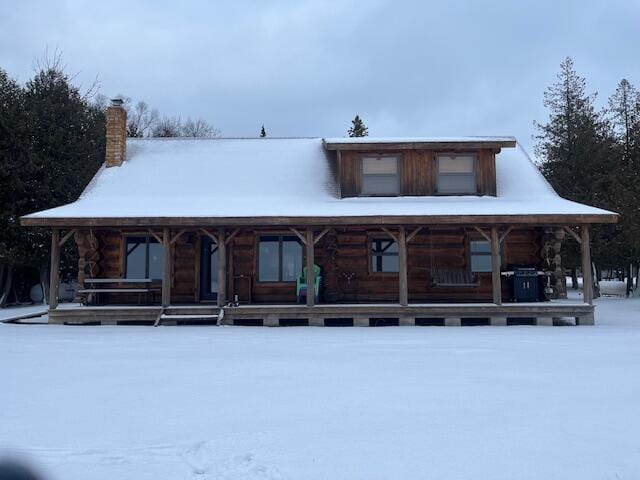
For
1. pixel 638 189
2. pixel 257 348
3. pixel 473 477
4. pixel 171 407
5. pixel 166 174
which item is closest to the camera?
pixel 473 477

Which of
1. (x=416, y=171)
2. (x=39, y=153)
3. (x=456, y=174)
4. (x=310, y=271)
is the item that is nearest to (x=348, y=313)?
(x=310, y=271)

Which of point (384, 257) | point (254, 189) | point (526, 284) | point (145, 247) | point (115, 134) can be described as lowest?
point (526, 284)

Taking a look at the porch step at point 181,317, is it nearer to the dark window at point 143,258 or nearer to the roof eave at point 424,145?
the dark window at point 143,258

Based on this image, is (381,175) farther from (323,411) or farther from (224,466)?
(224,466)

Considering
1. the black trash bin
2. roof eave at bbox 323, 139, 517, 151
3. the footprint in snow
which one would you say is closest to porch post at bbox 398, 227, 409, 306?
roof eave at bbox 323, 139, 517, 151

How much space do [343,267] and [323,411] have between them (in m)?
10.8

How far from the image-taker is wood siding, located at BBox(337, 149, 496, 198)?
16.9m

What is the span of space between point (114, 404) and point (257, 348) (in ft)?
14.3

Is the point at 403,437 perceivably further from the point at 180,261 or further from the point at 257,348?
the point at 180,261

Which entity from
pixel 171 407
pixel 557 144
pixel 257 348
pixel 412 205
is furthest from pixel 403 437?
pixel 557 144

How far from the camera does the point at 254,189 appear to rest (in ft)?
55.4

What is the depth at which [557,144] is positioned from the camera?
31.3m

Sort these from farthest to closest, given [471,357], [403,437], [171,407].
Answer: [471,357] < [171,407] < [403,437]

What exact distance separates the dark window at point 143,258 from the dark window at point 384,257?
666cm
